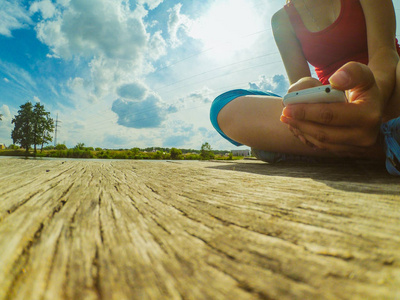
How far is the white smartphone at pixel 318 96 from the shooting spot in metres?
0.48

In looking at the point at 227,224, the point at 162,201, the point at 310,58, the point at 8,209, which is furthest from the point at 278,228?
the point at 310,58

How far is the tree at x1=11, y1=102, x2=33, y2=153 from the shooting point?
1292 centimetres

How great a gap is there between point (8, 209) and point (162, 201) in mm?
176

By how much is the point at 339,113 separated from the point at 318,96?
65 millimetres

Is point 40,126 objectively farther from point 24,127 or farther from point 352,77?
point 352,77

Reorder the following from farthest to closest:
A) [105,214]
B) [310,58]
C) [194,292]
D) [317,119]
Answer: [310,58] < [317,119] < [105,214] < [194,292]

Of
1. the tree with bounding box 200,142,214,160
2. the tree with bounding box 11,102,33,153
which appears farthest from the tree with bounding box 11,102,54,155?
the tree with bounding box 200,142,214,160

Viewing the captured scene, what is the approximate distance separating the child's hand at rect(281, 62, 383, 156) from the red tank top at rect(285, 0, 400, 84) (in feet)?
2.17

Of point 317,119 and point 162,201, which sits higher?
point 317,119

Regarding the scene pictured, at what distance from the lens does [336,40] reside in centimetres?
99

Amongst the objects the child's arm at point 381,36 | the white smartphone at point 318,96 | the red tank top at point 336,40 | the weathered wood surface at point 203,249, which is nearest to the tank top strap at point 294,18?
the red tank top at point 336,40

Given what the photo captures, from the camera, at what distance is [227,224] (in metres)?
0.19

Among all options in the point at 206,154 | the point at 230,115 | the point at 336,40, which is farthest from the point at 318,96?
the point at 206,154

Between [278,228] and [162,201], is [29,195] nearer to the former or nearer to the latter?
[162,201]
